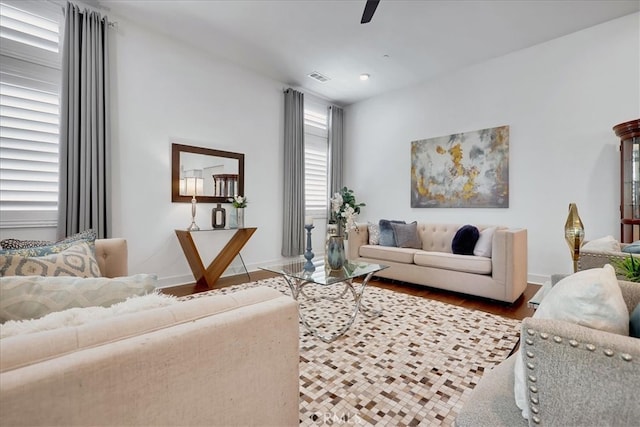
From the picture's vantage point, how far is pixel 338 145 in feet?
19.4

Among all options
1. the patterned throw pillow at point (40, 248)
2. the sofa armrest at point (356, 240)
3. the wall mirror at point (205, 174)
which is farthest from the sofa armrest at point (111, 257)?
the sofa armrest at point (356, 240)

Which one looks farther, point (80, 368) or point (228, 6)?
point (228, 6)

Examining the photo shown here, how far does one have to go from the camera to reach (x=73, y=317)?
0.80 metres

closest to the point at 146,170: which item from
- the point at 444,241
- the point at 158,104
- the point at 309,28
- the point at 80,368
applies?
the point at 158,104

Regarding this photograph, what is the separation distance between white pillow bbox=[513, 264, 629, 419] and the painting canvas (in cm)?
381

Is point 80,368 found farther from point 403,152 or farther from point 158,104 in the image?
point 403,152

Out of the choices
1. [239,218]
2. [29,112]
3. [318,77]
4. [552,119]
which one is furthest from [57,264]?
[552,119]

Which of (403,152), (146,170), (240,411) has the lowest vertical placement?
(240,411)

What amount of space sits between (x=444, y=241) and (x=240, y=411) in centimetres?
375

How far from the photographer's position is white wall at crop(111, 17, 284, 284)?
3420 mm

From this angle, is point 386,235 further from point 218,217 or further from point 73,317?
point 73,317

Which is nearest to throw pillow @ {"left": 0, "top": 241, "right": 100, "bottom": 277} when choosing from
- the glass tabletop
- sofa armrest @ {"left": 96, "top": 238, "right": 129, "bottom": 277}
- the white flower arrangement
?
sofa armrest @ {"left": 96, "top": 238, "right": 129, "bottom": 277}

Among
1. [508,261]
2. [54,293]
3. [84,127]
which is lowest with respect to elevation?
[508,261]

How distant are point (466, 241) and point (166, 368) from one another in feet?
11.5
